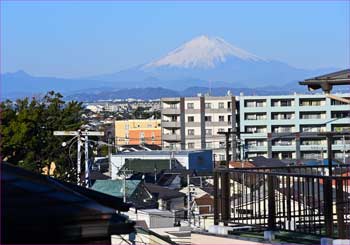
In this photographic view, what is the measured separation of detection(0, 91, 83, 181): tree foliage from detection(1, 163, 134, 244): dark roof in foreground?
24.7 metres

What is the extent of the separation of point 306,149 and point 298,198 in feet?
168

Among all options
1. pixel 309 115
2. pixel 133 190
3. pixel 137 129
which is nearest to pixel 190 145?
pixel 309 115

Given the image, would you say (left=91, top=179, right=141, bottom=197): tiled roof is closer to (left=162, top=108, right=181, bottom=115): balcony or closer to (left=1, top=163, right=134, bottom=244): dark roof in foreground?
(left=1, top=163, right=134, bottom=244): dark roof in foreground

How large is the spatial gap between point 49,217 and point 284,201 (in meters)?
4.53

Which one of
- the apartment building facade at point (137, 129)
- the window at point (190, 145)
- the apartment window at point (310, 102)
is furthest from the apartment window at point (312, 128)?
the apartment building facade at point (137, 129)

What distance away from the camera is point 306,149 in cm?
5700

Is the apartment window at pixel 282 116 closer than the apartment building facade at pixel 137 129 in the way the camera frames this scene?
Yes

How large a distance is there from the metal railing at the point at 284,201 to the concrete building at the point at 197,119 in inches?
2112

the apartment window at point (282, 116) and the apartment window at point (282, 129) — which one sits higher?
the apartment window at point (282, 116)

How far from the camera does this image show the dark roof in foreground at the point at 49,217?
249 cm

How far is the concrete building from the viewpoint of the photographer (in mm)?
61875

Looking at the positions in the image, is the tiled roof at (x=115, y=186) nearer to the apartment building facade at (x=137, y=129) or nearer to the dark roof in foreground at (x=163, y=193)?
the dark roof in foreground at (x=163, y=193)

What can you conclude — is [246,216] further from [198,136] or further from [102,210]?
[198,136]

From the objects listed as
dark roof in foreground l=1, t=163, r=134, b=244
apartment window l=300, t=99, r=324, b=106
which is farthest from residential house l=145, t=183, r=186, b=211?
apartment window l=300, t=99, r=324, b=106
